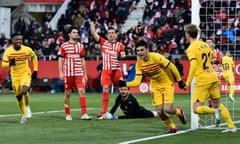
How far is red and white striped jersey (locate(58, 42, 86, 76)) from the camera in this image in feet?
60.8

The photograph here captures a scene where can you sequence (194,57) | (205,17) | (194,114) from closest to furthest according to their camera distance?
(194,57) → (194,114) → (205,17)

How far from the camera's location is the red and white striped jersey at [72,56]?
60.8ft

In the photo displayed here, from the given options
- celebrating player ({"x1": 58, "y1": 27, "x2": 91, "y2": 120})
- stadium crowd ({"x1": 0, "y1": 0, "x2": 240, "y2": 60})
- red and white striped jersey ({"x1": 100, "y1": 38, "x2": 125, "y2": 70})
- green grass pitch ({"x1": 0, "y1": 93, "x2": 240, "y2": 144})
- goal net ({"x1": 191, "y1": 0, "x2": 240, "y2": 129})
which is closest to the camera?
green grass pitch ({"x1": 0, "y1": 93, "x2": 240, "y2": 144})

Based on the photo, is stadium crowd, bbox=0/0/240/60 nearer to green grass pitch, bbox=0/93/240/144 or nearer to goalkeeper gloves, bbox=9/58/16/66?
green grass pitch, bbox=0/93/240/144

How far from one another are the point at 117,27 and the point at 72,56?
79.2 ft

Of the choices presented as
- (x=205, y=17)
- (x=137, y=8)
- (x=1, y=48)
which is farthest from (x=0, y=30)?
(x=205, y=17)

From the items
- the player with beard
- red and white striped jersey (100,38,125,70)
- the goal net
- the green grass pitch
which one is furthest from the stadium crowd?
the green grass pitch

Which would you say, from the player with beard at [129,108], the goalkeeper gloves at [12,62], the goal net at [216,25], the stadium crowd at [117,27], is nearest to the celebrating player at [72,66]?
the player with beard at [129,108]

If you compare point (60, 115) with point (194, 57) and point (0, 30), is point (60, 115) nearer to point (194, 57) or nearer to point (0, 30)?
point (194, 57)

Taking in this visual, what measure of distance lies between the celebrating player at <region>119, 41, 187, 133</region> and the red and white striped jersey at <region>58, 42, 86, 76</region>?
4.00m

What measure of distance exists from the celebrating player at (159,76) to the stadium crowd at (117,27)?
21.9 metres

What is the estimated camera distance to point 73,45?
60.8ft

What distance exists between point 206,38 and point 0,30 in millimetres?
27191

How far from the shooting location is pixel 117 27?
4266 centimetres
